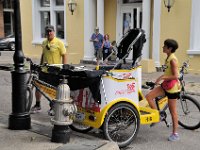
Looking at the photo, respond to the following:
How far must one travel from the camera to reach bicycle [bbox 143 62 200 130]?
618 centimetres

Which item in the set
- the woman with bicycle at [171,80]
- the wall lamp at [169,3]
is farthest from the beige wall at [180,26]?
the woman with bicycle at [171,80]

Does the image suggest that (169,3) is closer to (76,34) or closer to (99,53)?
(99,53)

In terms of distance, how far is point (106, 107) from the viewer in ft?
17.3

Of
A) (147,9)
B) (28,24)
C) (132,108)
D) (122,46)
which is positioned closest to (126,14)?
(147,9)

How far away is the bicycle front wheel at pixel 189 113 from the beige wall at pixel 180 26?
7.75m

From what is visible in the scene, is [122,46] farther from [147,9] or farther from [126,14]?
[126,14]

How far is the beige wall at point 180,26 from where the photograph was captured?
1429 centimetres

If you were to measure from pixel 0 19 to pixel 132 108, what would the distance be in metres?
32.1

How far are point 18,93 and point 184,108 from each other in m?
2.98

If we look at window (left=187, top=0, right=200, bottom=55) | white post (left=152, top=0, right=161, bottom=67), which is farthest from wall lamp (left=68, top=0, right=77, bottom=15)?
window (left=187, top=0, right=200, bottom=55)

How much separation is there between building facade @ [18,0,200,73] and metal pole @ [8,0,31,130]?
9.40 metres

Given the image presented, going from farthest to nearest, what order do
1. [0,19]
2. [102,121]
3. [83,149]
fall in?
[0,19], [102,121], [83,149]

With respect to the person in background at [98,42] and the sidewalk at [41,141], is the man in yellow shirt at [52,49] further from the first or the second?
the person in background at [98,42]

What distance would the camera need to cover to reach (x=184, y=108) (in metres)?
6.64
